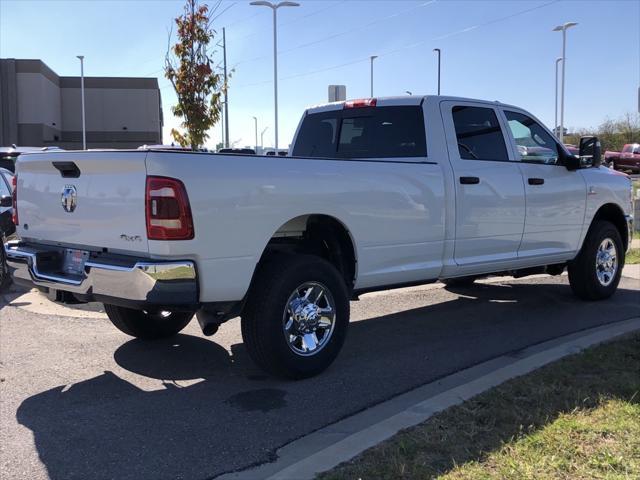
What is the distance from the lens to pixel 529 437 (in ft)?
11.2

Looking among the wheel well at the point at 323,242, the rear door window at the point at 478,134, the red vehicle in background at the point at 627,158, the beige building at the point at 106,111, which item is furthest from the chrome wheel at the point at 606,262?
the beige building at the point at 106,111

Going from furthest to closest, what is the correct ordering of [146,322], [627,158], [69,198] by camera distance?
[627,158]
[146,322]
[69,198]

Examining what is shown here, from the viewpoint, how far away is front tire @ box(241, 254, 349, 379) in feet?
14.4

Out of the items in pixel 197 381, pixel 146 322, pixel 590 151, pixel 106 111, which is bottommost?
pixel 197 381

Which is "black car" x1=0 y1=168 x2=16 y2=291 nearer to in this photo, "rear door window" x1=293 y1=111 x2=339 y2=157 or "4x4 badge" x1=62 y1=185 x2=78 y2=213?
"rear door window" x1=293 y1=111 x2=339 y2=157

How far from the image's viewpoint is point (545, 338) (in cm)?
591

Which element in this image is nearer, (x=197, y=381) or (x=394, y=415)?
(x=394, y=415)

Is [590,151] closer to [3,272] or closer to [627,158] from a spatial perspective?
[3,272]

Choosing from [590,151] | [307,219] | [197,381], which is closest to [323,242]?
[307,219]

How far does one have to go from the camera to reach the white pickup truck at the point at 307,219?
3912 millimetres

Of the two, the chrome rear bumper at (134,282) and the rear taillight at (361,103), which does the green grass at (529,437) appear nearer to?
the chrome rear bumper at (134,282)

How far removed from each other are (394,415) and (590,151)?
4521mm

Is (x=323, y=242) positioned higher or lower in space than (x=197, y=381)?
higher

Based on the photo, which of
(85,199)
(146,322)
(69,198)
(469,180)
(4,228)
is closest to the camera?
(85,199)
